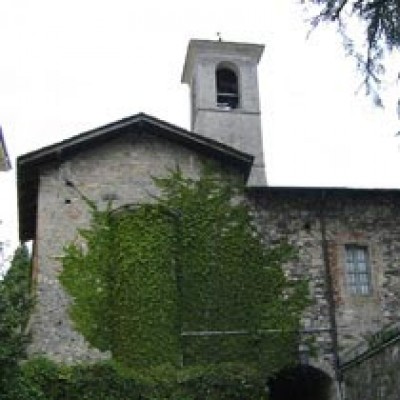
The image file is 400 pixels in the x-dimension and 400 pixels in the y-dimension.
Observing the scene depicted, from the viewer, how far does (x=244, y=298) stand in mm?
19219

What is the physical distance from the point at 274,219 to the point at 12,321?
361 inches

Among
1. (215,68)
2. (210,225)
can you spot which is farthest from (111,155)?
(215,68)

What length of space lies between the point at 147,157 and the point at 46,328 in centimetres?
499

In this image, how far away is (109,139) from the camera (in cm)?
2042

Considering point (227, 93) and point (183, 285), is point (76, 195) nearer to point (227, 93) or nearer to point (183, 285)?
point (183, 285)

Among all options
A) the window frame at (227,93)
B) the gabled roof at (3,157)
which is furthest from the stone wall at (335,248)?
the window frame at (227,93)

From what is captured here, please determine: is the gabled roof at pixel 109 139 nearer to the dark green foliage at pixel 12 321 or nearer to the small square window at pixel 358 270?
the small square window at pixel 358 270

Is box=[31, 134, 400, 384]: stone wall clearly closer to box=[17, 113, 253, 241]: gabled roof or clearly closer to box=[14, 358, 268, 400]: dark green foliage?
box=[17, 113, 253, 241]: gabled roof

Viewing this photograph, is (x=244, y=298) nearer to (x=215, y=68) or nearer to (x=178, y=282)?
(x=178, y=282)

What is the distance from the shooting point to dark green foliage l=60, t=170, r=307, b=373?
59.7 feet

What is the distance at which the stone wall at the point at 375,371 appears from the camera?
51.4ft

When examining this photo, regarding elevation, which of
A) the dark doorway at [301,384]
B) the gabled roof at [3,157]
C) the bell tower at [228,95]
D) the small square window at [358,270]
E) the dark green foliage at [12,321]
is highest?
the bell tower at [228,95]

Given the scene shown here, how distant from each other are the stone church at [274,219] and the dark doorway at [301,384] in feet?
0.17

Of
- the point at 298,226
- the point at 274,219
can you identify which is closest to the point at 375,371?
the point at 298,226
